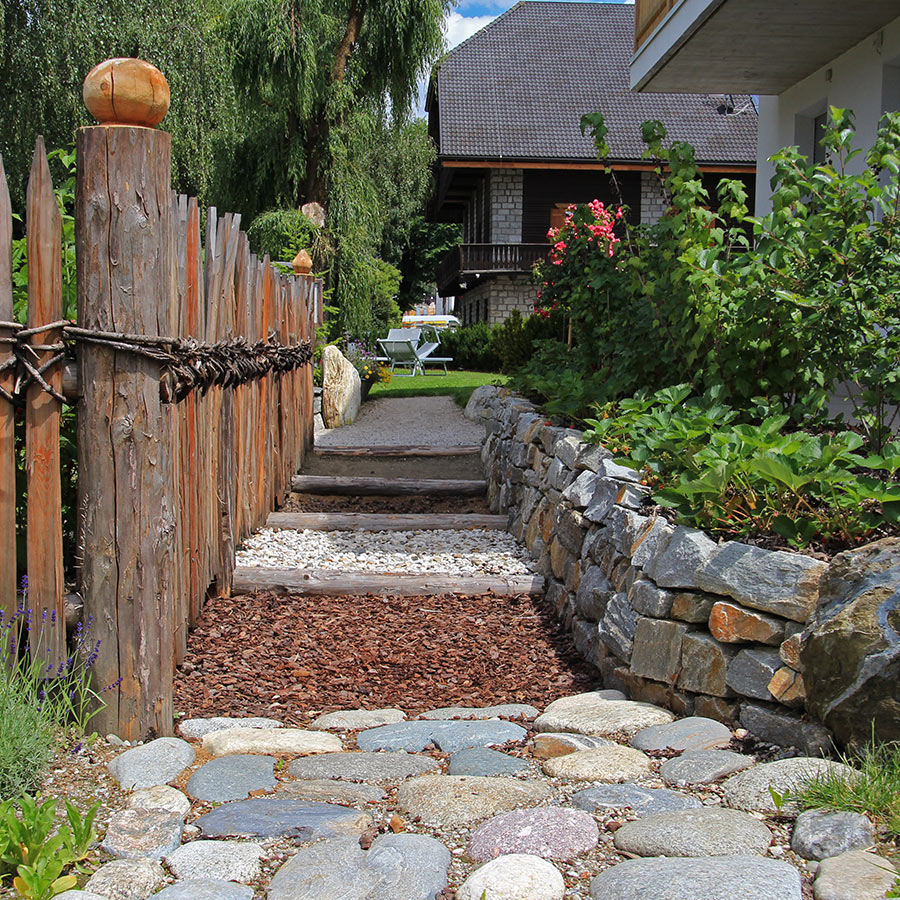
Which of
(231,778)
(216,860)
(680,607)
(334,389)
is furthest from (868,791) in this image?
(334,389)

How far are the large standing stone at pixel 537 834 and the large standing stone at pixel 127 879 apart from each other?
68 cm

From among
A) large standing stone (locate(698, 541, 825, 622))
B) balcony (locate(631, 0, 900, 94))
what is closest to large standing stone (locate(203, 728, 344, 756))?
large standing stone (locate(698, 541, 825, 622))

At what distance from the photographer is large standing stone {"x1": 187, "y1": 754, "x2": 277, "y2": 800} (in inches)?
97.7

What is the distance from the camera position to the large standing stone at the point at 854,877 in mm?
1885

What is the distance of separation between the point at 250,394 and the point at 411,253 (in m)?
37.5

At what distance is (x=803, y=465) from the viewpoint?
326 cm

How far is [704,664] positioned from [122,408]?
6.44ft

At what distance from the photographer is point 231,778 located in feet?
8.41

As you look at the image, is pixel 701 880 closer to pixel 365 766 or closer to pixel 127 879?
pixel 365 766

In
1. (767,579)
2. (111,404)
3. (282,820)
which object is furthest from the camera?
(767,579)

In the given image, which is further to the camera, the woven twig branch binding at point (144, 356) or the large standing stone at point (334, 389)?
the large standing stone at point (334, 389)

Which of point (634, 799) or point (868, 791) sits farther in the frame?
point (634, 799)

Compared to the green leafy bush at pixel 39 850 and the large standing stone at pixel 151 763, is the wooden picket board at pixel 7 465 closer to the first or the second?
the large standing stone at pixel 151 763

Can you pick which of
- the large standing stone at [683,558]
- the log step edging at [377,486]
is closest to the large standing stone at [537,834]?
the large standing stone at [683,558]
